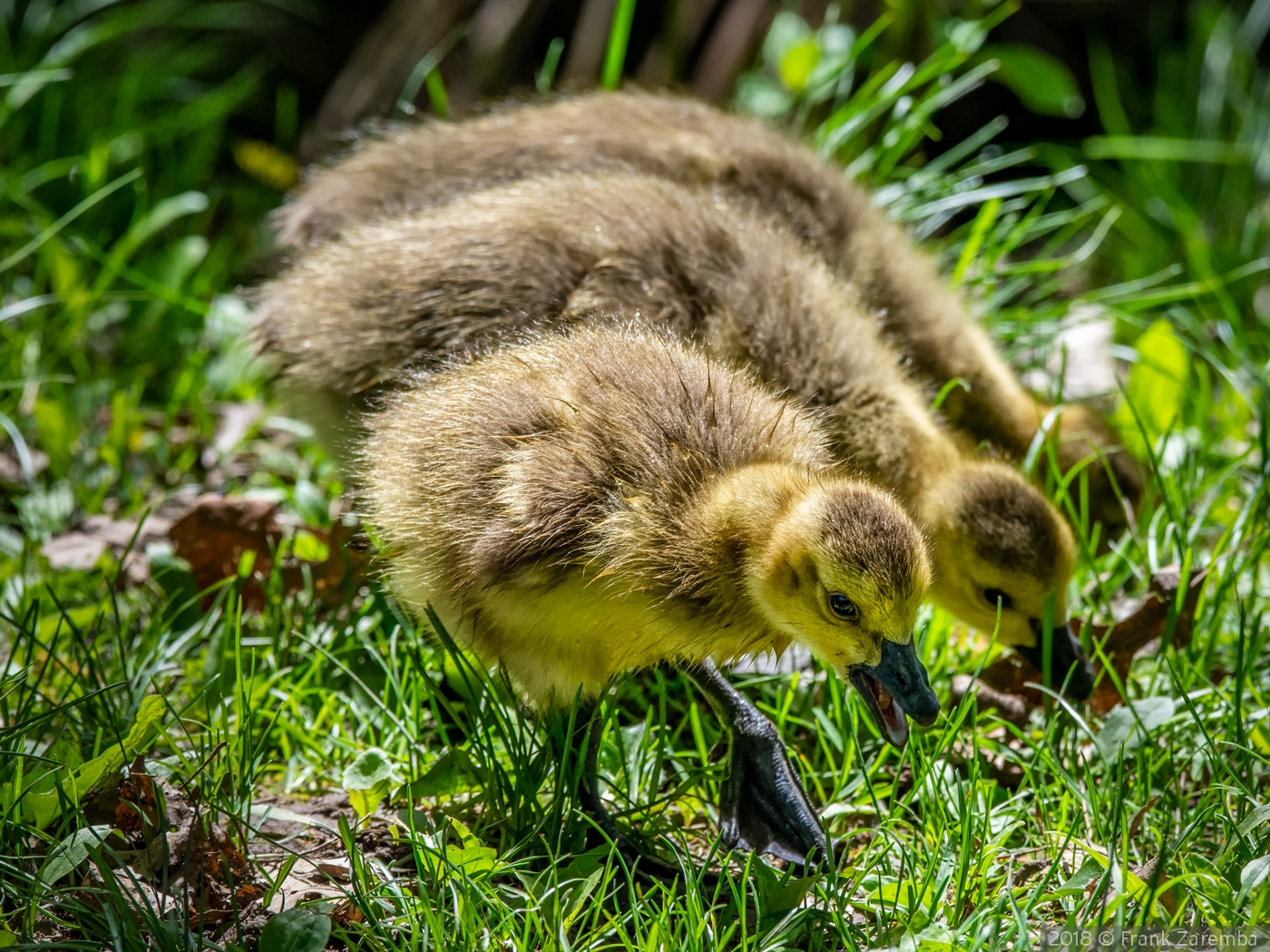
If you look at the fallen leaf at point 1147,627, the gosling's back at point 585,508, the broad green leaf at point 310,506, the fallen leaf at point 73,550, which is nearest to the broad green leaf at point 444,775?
the gosling's back at point 585,508

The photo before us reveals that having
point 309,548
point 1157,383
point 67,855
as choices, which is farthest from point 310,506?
point 1157,383

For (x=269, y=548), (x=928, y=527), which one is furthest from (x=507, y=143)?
(x=928, y=527)

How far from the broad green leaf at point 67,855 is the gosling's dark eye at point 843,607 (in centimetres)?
122

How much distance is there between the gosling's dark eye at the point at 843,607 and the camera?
2283 mm

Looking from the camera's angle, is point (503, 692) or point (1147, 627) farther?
point (1147, 627)

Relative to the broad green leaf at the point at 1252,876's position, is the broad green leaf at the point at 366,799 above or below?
below

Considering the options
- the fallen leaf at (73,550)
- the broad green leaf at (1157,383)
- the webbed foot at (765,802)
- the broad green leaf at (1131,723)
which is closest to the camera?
the webbed foot at (765,802)

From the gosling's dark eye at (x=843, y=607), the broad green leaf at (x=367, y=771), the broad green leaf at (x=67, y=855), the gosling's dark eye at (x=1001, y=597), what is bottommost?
the broad green leaf at (x=367, y=771)

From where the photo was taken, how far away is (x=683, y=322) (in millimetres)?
3090

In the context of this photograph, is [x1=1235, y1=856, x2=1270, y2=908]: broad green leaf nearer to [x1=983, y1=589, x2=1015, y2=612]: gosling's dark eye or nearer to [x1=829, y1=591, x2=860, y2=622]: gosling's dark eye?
[x1=829, y1=591, x2=860, y2=622]: gosling's dark eye

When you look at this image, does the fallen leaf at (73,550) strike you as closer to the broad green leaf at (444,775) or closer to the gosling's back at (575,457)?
the gosling's back at (575,457)

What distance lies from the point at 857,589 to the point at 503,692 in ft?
2.35

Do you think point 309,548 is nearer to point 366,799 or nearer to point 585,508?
point 366,799

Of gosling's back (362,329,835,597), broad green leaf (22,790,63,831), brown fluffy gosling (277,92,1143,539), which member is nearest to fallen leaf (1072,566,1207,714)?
brown fluffy gosling (277,92,1143,539)
